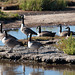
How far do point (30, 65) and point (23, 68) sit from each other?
53cm

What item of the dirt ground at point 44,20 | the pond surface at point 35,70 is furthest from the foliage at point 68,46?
the dirt ground at point 44,20

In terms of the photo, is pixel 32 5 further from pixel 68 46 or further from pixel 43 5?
pixel 68 46

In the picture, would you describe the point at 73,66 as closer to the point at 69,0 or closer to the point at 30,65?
the point at 30,65

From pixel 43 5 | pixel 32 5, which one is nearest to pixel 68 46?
pixel 32 5

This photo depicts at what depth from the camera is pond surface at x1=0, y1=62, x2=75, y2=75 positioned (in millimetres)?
13680

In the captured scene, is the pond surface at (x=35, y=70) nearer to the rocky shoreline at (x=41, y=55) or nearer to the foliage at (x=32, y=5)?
the rocky shoreline at (x=41, y=55)

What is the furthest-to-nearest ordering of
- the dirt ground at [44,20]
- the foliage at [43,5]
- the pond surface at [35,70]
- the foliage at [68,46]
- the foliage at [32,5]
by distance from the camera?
the foliage at [43,5] → the foliage at [32,5] → the dirt ground at [44,20] → the foliage at [68,46] → the pond surface at [35,70]

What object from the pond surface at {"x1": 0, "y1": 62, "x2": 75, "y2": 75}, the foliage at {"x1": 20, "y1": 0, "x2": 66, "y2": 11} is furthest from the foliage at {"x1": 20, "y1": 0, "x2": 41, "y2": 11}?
the pond surface at {"x1": 0, "y1": 62, "x2": 75, "y2": 75}

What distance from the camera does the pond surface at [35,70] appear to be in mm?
13680

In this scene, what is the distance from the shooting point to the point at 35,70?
14.2m

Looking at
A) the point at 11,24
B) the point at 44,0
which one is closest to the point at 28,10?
the point at 44,0

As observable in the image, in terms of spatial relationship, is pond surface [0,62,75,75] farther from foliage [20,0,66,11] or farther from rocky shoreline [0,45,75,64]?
foliage [20,0,66,11]

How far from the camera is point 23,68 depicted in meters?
14.6

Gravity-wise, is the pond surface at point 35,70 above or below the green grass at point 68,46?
below
